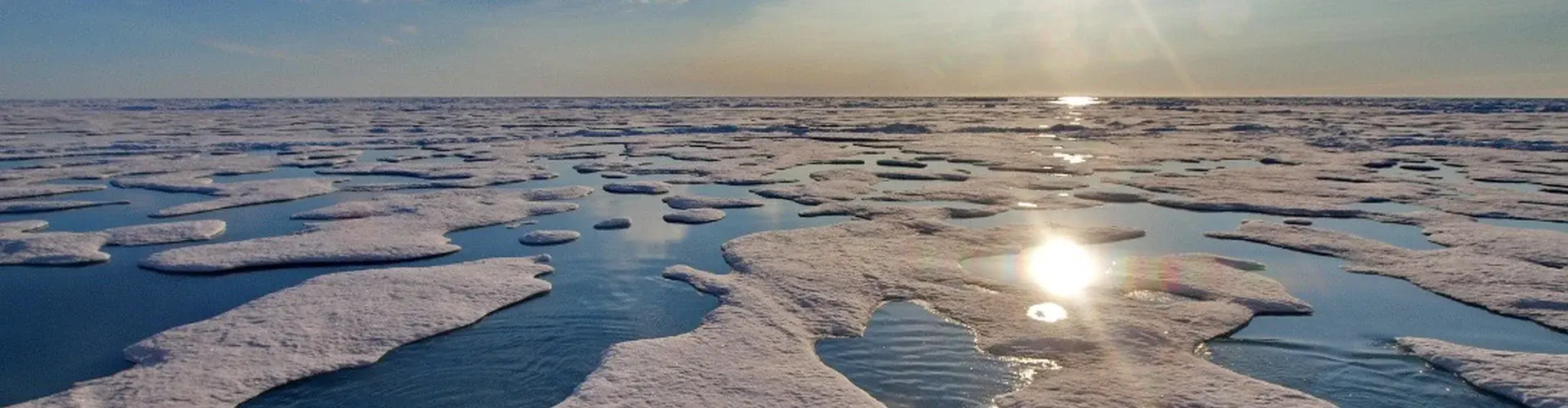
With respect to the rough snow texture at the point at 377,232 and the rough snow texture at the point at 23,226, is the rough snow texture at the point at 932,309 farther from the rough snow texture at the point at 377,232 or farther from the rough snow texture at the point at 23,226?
the rough snow texture at the point at 23,226

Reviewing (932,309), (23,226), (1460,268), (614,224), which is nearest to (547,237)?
(614,224)

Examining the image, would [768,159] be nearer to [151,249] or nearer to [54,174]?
[151,249]

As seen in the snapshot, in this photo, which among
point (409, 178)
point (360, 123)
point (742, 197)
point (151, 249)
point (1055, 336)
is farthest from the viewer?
point (360, 123)

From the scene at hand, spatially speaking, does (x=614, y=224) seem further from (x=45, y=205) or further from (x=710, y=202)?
(x=45, y=205)

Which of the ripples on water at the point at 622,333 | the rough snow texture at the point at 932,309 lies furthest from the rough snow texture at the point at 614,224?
the rough snow texture at the point at 932,309

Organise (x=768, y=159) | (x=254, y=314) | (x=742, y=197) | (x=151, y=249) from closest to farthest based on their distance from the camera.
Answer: (x=254, y=314), (x=151, y=249), (x=742, y=197), (x=768, y=159)

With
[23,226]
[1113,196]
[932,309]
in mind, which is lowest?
[23,226]

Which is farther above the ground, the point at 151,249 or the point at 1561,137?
the point at 1561,137

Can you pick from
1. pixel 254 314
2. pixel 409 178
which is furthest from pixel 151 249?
pixel 409 178
